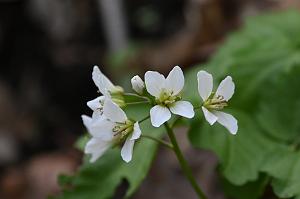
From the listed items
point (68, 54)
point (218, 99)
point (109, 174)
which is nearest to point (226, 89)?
point (218, 99)

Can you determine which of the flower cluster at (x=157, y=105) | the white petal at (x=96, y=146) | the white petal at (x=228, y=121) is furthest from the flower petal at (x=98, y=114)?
the white petal at (x=228, y=121)

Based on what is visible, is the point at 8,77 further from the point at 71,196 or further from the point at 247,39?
the point at 71,196

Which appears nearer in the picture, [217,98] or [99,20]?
[217,98]

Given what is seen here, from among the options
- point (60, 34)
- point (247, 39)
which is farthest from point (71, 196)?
point (60, 34)

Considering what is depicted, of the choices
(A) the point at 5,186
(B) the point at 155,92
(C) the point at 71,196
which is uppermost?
(B) the point at 155,92

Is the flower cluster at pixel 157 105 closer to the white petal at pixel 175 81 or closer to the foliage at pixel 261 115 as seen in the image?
the white petal at pixel 175 81

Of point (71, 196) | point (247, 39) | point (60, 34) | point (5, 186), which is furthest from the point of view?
point (60, 34)
